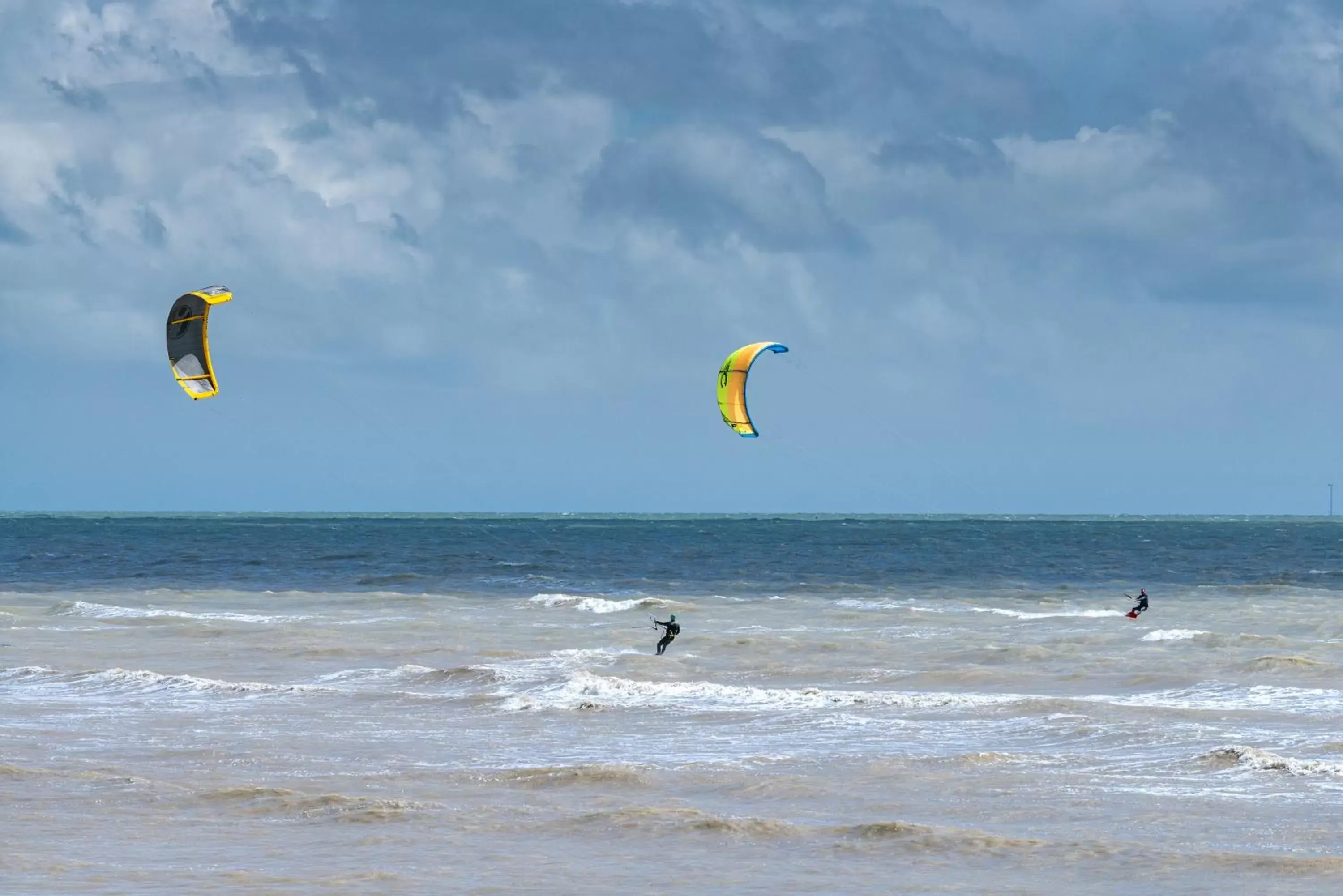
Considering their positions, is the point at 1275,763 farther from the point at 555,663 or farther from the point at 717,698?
the point at 555,663

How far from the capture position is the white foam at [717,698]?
19250 mm

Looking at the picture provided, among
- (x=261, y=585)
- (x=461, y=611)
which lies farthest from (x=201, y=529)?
(x=461, y=611)

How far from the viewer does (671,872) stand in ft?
35.0

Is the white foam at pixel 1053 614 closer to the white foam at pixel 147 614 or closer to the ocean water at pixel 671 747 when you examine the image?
the ocean water at pixel 671 747

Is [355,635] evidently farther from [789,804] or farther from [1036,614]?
[789,804]

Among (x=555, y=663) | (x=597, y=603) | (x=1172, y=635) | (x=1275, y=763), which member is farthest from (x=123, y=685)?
(x=597, y=603)

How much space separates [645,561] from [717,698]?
163 ft

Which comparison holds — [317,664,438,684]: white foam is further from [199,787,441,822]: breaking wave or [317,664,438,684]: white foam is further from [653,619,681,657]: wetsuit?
[199,787,441,822]: breaking wave

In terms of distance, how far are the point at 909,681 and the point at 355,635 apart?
12356 mm

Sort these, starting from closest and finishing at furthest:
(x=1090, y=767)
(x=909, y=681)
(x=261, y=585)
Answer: (x=1090, y=767), (x=909, y=681), (x=261, y=585)

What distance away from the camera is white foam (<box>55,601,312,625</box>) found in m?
33.9

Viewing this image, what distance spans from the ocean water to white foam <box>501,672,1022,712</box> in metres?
0.09

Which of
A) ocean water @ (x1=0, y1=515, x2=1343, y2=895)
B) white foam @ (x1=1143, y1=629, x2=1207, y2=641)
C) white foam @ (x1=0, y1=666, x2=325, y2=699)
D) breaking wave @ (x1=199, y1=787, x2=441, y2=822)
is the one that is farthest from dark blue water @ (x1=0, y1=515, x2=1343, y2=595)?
breaking wave @ (x1=199, y1=787, x2=441, y2=822)

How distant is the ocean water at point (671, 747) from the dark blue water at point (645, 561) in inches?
370
